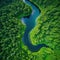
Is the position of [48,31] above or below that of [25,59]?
above

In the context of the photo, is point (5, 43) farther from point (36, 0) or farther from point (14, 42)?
point (36, 0)

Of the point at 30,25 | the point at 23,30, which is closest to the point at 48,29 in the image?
the point at 30,25

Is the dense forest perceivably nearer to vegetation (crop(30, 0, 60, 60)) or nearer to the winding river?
vegetation (crop(30, 0, 60, 60))

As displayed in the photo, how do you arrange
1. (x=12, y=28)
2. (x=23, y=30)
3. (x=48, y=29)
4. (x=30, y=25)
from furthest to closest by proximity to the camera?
(x=30, y=25), (x=23, y=30), (x=12, y=28), (x=48, y=29)

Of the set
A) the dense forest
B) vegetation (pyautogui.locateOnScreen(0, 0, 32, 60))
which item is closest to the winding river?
the dense forest

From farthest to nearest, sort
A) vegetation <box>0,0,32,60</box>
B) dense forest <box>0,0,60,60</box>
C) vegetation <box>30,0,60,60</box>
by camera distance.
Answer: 1. vegetation <box>30,0,60,60</box>
2. vegetation <box>0,0,32,60</box>
3. dense forest <box>0,0,60,60</box>

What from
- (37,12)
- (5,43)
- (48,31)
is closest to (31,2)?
(37,12)

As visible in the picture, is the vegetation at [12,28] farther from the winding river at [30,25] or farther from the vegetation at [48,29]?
the vegetation at [48,29]

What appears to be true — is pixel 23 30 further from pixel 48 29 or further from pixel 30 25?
pixel 48 29
